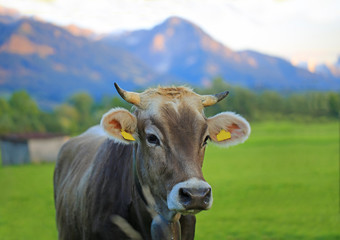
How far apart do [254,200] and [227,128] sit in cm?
956

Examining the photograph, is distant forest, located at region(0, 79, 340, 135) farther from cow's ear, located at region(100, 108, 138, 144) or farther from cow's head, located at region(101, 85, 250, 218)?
cow's ear, located at region(100, 108, 138, 144)

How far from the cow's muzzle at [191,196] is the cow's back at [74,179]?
1270 mm

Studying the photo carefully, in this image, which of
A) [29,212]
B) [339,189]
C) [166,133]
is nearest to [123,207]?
[166,133]

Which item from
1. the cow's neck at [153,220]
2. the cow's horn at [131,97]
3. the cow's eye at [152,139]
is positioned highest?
the cow's horn at [131,97]

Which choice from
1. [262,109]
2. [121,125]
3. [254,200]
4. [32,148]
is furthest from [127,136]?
[262,109]

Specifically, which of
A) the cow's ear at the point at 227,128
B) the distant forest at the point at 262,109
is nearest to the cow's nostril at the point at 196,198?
the cow's ear at the point at 227,128

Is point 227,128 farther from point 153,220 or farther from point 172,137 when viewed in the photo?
point 153,220

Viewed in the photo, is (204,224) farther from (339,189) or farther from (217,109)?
(217,109)

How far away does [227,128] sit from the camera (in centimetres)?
396

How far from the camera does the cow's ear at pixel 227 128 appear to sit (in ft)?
12.8

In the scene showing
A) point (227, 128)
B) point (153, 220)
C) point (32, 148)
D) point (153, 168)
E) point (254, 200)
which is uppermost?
point (227, 128)

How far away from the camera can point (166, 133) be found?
3.37 m

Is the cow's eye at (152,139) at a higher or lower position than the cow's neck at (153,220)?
higher

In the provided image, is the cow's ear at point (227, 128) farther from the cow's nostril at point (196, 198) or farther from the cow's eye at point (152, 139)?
the cow's nostril at point (196, 198)
